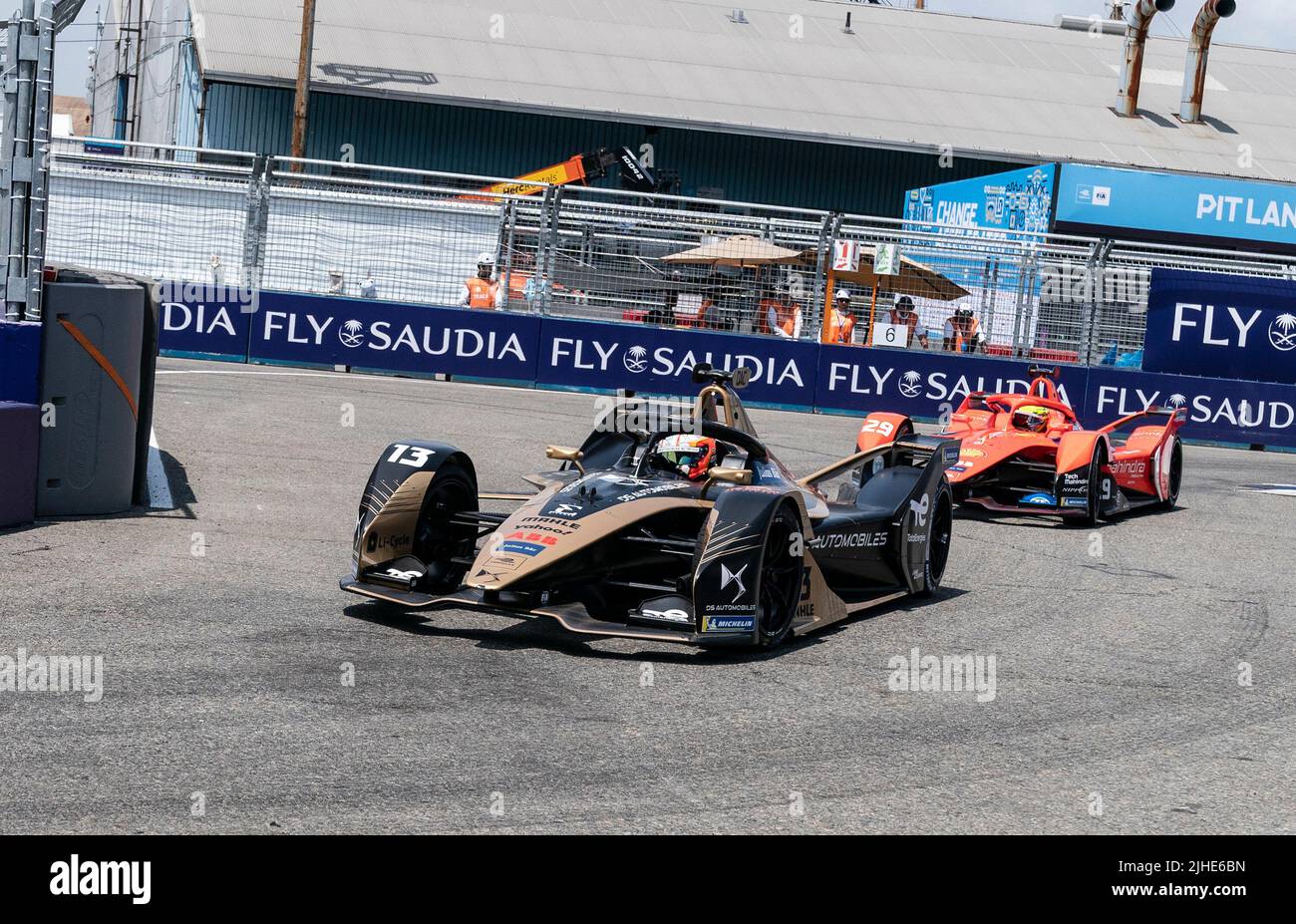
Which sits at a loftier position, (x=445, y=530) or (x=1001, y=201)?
(x=1001, y=201)

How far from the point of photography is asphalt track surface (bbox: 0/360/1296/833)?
16.8 feet

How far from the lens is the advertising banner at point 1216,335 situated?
21.1 meters

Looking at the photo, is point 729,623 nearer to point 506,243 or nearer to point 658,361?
point 658,361

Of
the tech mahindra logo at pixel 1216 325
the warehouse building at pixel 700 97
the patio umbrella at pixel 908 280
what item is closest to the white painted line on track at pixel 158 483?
the patio umbrella at pixel 908 280

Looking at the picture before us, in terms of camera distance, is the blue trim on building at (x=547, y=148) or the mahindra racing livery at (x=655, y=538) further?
the blue trim on building at (x=547, y=148)

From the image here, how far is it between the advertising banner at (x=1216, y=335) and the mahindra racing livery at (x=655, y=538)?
12.9 meters

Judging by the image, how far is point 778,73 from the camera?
41.7 metres

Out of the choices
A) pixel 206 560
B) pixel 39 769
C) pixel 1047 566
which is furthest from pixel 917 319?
pixel 39 769

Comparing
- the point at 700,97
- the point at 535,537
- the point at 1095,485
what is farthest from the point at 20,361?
the point at 700,97

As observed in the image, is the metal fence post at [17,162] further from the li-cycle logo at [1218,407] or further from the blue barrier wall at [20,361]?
the li-cycle logo at [1218,407]

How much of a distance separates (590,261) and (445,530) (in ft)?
42.3

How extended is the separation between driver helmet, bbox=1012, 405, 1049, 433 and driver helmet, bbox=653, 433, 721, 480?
17.9ft

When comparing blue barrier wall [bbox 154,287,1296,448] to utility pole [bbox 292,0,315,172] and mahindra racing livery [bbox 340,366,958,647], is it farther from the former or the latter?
utility pole [bbox 292,0,315,172]
